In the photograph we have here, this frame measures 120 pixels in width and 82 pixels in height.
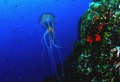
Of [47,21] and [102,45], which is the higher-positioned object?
[47,21]

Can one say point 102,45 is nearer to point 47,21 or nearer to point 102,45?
point 102,45

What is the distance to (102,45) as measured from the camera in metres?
4.82

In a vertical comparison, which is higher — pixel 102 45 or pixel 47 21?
pixel 47 21

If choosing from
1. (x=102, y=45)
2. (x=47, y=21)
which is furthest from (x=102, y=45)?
(x=47, y=21)

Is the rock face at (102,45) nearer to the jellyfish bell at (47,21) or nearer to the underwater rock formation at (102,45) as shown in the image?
the underwater rock formation at (102,45)

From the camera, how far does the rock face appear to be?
4.37m

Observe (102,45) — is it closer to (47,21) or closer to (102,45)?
(102,45)

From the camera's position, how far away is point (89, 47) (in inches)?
211

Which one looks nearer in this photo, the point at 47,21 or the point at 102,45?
the point at 102,45

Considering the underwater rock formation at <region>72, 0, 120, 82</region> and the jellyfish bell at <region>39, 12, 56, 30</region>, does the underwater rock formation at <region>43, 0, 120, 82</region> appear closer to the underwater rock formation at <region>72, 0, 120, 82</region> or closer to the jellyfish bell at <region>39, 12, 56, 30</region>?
the underwater rock formation at <region>72, 0, 120, 82</region>

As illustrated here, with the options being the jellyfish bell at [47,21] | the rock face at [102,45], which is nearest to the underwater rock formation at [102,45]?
the rock face at [102,45]

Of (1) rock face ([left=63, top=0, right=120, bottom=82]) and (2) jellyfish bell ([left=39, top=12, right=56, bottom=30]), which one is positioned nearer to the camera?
(1) rock face ([left=63, top=0, right=120, bottom=82])

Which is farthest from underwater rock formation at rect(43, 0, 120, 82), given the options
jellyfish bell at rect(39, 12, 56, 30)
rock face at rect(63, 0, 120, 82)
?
jellyfish bell at rect(39, 12, 56, 30)

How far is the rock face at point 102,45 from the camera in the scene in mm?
4367
